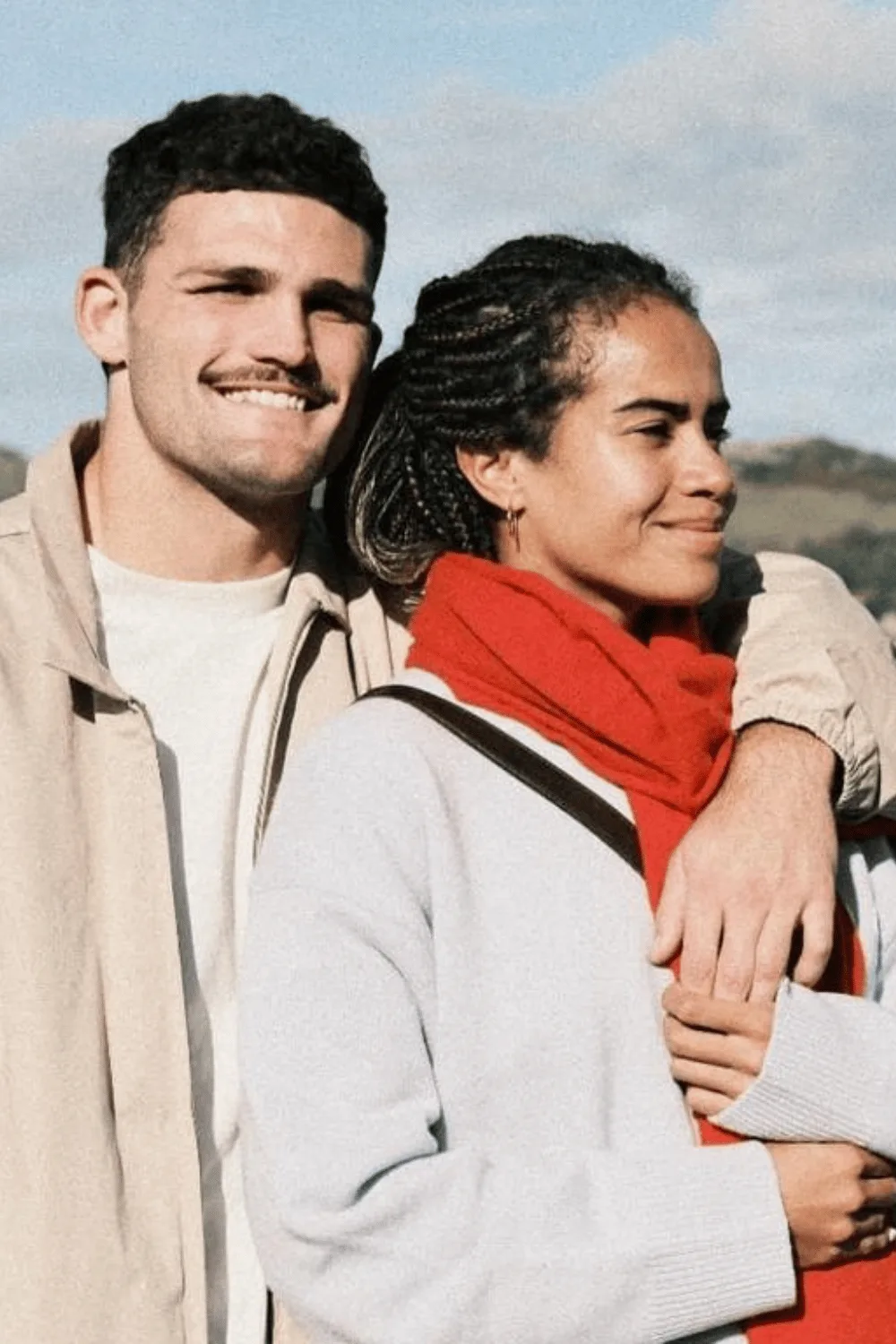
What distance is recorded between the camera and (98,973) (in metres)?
3.28

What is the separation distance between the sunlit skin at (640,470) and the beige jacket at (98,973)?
284 mm

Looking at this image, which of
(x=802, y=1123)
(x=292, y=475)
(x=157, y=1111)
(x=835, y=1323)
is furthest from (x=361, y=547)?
(x=835, y=1323)

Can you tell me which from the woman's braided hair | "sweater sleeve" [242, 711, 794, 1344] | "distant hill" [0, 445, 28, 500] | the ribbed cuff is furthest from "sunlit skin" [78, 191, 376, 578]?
"distant hill" [0, 445, 28, 500]

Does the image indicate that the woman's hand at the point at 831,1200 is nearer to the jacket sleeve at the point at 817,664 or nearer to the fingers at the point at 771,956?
the fingers at the point at 771,956

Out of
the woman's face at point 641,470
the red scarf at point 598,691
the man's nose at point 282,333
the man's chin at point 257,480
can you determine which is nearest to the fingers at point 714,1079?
the red scarf at point 598,691

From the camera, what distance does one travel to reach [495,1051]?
281 centimetres

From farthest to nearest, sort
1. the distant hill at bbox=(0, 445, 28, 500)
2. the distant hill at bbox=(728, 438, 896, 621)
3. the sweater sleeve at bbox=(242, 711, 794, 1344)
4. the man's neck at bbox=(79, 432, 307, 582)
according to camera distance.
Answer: the distant hill at bbox=(0, 445, 28, 500)
the distant hill at bbox=(728, 438, 896, 621)
the man's neck at bbox=(79, 432, 307, 582)
the sweater sleeve at bbox=(242, 711, 794, 1344)

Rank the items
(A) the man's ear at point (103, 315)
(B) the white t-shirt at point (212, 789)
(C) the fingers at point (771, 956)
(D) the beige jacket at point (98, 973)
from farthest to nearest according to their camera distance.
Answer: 1. (A) the man's ear at point (103, 315)
2. (B) the white t-shirt at point (212, 789)
3. (D) the beige jacket at point (98, 973)
4. (C) the fingers at point (771, 956)

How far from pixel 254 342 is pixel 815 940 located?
1316mm

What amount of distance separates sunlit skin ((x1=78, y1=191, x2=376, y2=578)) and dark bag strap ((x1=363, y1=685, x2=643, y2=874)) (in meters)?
0.68

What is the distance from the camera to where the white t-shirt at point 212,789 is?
3.31 m

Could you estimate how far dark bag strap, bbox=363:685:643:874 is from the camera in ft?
9.75

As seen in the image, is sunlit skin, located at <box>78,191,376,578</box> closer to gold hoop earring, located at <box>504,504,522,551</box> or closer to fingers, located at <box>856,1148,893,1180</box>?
gold hoop earring, located at <box>504,504,522,551</box>

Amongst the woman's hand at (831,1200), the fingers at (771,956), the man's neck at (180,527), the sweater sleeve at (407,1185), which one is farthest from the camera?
the man's neck at (180,527)
